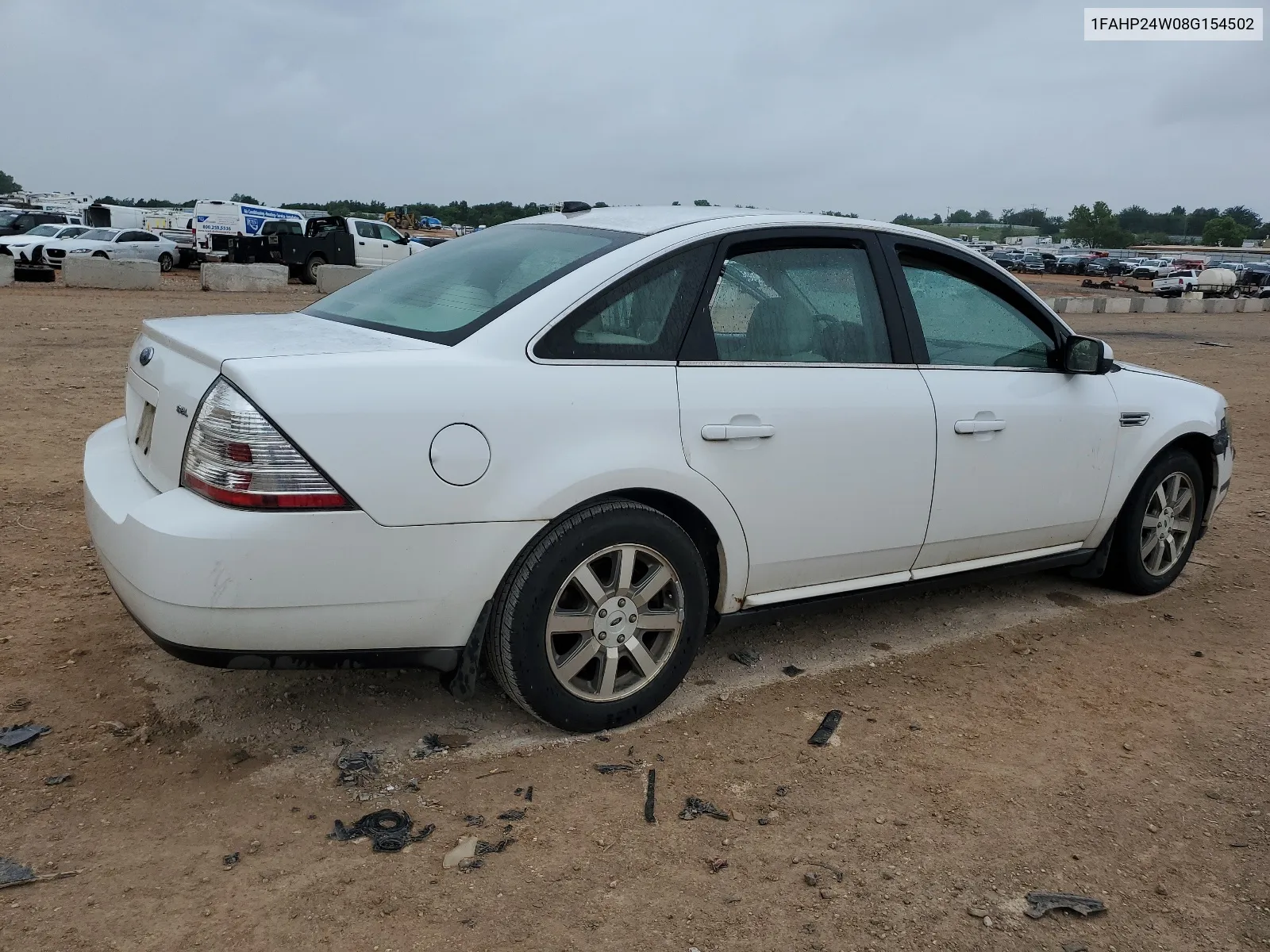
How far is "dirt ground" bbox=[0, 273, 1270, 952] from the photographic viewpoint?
2512 mm

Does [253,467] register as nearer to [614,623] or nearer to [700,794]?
[614,623]

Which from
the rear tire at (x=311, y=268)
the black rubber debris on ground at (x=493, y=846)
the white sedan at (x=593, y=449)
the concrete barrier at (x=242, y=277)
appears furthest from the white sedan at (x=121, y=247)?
the black rubber debris on ground at (x=493, y=846)

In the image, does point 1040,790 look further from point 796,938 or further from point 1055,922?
point 796,938

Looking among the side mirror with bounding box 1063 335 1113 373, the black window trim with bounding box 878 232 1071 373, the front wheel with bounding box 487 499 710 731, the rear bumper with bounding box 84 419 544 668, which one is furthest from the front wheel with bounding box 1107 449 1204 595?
the rear bumper with bounding box 84 419 544 668

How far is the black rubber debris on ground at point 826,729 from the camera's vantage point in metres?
3.44

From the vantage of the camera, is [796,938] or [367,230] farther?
[367,230]

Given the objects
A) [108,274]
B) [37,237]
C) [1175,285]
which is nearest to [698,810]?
[108,274]

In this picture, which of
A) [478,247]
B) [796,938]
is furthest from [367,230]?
[796,938]

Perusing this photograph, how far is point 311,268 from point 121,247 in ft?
16.5

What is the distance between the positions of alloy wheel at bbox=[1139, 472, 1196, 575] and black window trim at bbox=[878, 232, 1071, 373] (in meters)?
1.03

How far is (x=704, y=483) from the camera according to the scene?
3.35 m

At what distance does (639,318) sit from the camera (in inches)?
132

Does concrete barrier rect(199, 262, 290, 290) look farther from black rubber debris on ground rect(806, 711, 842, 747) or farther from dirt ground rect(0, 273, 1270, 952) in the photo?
black rubber debris on ground rect(806, 711, 842, 747)

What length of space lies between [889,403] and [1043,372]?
96 centimetres
